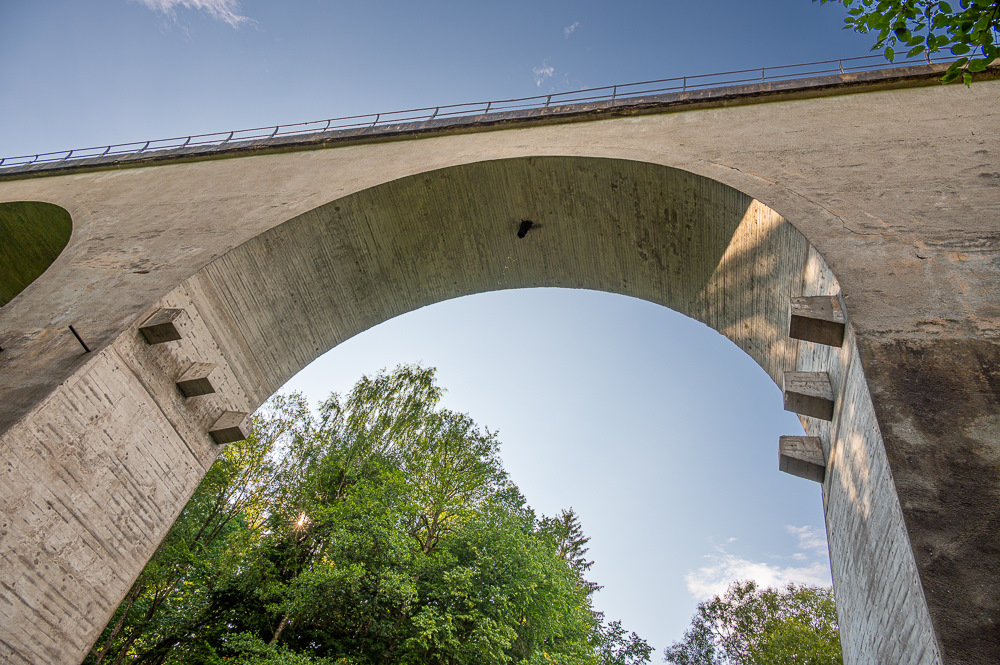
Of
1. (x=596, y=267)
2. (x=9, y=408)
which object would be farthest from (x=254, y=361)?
(x=596, y=267)

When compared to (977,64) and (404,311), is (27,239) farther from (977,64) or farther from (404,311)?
(977,64)

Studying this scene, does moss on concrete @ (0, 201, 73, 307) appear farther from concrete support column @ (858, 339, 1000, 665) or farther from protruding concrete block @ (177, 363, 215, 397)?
concrete support column @ (858, 339, 1000, 665)

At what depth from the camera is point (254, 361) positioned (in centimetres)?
591

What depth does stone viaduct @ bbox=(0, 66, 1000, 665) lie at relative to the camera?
2898 mm

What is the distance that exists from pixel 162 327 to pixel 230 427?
118 cm

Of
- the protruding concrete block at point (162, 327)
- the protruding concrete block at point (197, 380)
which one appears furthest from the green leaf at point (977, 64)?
the protruding concrete block at point (197, 380)

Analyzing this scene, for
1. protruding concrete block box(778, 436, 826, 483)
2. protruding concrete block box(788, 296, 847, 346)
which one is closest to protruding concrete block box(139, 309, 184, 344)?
protruding concrete block box(788, 296, 847, 346)

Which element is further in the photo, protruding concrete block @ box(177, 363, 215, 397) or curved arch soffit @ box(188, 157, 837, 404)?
curved arch soffit @ box(188, 157, 837, 404)

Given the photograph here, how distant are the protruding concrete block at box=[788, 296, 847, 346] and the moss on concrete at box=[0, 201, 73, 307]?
8.43 m

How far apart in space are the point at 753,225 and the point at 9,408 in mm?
6100

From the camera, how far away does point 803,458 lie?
13.3 ft

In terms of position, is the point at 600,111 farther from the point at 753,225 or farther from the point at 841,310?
the point at 841,310

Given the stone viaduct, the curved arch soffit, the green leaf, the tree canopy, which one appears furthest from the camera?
the tree canopy

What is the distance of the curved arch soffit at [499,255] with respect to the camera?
5.38m
